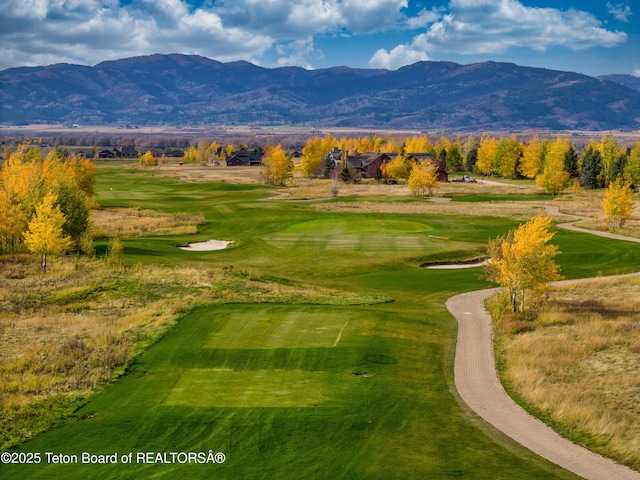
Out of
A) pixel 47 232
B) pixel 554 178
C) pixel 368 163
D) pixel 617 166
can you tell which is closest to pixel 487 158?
pixel 368 163

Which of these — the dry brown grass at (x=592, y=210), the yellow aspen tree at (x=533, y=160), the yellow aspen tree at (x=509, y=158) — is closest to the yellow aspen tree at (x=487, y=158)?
the yellow aspen tree at (x=509, y=158)

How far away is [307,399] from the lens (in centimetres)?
2478

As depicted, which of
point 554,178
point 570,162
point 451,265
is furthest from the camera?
point 570,162

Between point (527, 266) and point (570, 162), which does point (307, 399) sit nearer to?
point (527, 266)

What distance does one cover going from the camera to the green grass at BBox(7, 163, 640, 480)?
1981 cm

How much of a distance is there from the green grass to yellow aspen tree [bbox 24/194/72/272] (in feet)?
33.5

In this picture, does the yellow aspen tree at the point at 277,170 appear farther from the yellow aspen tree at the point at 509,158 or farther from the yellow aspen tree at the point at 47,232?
the yellow aspen tree at the point at 47,232

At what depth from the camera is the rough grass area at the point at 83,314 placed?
24.7m

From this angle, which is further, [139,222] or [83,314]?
[139,222]

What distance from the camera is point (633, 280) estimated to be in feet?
165

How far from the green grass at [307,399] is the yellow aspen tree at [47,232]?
1021 centimetres

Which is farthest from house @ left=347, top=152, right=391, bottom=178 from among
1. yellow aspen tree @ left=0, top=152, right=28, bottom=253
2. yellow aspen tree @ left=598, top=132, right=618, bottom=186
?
yellow aspen tree @ left=0, top=152, right=28, bottom=253

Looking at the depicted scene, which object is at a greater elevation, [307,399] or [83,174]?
[83,174]

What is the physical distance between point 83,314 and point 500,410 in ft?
80.3
